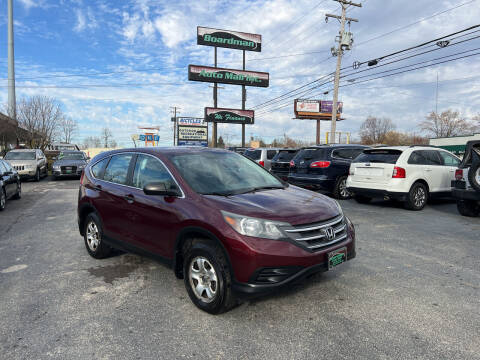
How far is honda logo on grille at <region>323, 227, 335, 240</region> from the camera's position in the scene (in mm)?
3218

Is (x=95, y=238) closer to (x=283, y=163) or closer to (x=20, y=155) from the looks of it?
(x=283, y=163)

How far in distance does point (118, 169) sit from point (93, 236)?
46.3 inches

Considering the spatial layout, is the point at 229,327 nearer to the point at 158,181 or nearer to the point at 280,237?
the point at 280,237

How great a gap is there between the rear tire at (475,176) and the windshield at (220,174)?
550 centimetres

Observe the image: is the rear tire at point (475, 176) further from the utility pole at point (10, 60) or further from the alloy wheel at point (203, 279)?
the utility pole at point (10, 60)

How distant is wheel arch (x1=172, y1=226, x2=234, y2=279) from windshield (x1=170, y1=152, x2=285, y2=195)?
0.43 m

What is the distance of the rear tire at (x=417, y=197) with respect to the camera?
8609mm

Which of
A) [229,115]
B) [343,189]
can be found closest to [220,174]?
[343,189]

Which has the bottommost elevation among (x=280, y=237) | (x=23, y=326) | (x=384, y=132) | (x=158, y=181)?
(x=23, y=326)

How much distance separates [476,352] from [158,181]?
3.24 metres

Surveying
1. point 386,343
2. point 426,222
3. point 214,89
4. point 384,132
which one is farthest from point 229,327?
point 384,132

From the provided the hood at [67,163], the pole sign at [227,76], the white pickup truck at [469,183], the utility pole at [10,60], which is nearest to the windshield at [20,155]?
the hood at [67,163]

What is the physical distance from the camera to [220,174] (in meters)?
3.94

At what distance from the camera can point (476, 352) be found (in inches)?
102
